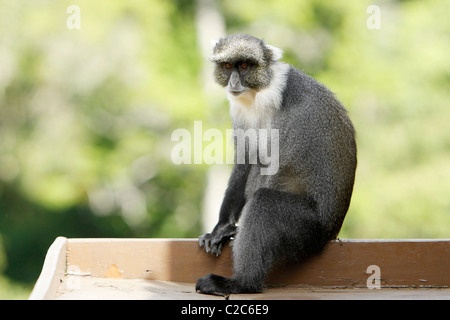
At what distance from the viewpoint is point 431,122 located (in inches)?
535

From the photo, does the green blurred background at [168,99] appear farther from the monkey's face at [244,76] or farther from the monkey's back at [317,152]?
the monkey's back at [317,152]

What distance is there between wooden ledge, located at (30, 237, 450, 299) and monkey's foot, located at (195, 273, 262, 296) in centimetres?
30

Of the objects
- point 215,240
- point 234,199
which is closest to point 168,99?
point 234,199

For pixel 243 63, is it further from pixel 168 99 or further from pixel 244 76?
pixel 168 99

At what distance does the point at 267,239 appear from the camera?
16.0ft

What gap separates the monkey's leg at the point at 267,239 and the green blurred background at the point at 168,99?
26.2 feet

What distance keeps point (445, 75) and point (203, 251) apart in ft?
32.2

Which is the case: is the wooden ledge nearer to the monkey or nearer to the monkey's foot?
the monkey

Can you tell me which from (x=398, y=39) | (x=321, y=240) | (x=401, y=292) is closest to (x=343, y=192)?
(x=321, y=240)

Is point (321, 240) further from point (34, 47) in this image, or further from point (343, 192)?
point (34, 47)

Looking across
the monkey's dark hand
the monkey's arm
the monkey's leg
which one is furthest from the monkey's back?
the monkey's dark hand

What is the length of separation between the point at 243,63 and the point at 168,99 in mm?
7678

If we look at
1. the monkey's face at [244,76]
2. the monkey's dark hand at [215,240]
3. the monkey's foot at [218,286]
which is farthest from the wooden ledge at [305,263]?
the monkey's face at [244,76]

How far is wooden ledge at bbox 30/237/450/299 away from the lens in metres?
4.88
